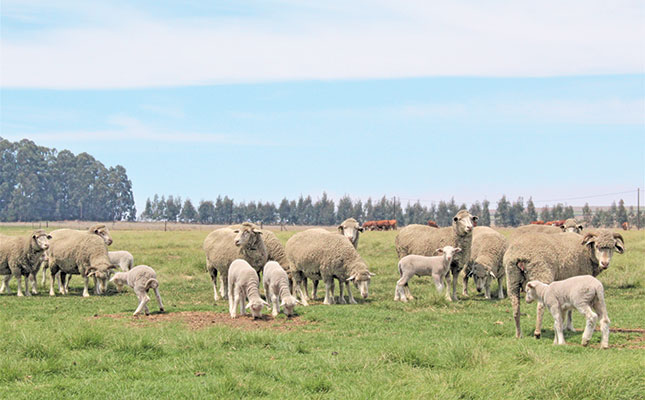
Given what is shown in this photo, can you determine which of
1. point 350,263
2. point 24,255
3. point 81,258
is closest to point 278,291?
point 350,263

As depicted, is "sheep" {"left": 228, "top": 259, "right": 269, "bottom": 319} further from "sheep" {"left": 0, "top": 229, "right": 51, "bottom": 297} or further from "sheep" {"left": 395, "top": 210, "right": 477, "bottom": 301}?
"sheep" {"left": 0, "top": 229, "right": 51, "bottom": 297}

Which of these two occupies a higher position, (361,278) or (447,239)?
(447,239)

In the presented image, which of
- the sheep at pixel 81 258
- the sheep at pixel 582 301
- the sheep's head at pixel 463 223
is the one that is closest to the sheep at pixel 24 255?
the sheep at pixel 81 258

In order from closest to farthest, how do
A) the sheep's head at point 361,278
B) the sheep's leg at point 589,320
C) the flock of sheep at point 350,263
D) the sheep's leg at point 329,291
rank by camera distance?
the sheep's leg at point 589,320
the flock of sheep at point 350,263
the sheep's head at point 361,278
the sheep's leg at point 329,291

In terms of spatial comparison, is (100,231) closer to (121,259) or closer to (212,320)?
(121,259)

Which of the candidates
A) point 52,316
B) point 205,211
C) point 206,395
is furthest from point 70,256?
point 205,211

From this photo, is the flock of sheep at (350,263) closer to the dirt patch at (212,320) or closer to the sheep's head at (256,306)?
the sheep's head at (256,306)

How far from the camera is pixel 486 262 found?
19.7 meters

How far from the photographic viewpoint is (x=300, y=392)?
8.31m

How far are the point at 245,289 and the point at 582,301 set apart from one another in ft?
24.7

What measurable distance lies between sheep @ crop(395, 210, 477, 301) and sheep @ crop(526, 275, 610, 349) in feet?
23.5

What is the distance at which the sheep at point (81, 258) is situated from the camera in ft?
67.6

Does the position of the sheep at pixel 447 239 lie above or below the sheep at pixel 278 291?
above

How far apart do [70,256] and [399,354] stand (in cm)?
1495
